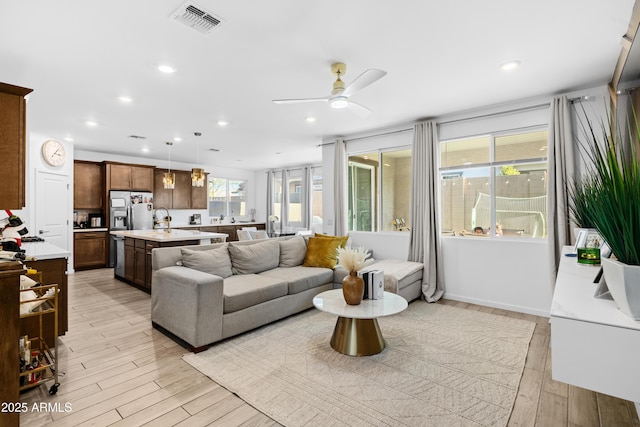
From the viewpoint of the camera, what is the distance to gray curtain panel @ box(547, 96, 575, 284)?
137 inches

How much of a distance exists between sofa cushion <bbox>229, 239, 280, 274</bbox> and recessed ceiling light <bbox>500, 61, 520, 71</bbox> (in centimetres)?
337

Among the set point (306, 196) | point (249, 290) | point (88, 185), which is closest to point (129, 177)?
point (88, 185)

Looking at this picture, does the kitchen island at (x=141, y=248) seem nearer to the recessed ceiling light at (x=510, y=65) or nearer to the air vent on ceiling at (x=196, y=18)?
the air vent on ceiling at (x=196, y=18)

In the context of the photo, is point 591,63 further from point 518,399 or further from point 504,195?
point 518,399

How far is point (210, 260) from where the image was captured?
3529 mm

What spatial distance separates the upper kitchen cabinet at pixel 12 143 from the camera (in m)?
2.10

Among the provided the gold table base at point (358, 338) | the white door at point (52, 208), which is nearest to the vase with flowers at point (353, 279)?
the gold table base at point (358, 338)

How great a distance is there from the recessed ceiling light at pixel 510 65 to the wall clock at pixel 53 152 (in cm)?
731

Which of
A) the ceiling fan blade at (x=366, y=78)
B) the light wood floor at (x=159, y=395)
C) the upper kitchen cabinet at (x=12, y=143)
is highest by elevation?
Answer: the ceiling fan blade at (x=366, y=78)

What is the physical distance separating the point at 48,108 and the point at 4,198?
9.04 feet

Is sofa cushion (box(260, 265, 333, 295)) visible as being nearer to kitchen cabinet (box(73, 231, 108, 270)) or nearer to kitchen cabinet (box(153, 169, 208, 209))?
kitchen cabinet (box(73, 231, 108, 270))

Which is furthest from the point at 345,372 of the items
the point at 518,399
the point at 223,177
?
the point at 223,177

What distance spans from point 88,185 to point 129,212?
1014 millimetres

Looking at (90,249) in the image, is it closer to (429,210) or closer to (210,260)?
(210,260)
